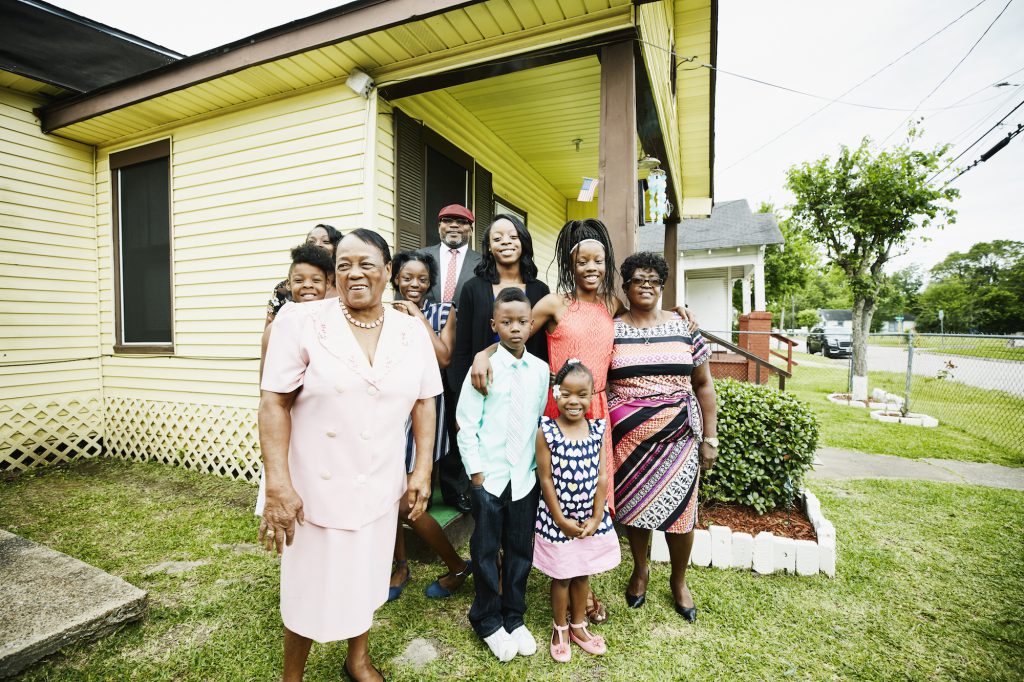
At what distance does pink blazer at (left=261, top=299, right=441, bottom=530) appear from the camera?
1.64 m

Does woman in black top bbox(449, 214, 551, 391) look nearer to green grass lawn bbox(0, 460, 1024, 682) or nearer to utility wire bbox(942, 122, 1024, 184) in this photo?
green grass lawn bbox(0, 460, 1024, 682)

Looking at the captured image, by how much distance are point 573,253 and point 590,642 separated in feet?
6.73

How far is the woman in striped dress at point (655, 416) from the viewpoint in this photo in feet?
8.35

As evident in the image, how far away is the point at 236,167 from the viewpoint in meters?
5.04

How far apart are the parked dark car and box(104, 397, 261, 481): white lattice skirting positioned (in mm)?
23379

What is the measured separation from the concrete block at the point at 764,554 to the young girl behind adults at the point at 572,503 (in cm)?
133

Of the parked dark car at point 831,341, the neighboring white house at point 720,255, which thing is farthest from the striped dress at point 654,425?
A: the parked dark car at point 831,341

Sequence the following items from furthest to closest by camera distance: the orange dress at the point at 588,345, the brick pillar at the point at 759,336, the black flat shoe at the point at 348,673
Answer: the brick pillar at the point at 759,336 → the orange dress at the point at 588,345 → the black flat shoe at the point at 348,673

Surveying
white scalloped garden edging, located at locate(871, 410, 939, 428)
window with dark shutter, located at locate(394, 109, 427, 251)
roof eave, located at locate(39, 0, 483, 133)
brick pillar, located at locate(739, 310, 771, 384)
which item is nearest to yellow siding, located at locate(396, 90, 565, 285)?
window with dark shutter, located at locate(394, 109, 427, 251)

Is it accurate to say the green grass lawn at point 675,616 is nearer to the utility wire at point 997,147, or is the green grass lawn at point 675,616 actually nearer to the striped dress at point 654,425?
the striped dress at point 654,425

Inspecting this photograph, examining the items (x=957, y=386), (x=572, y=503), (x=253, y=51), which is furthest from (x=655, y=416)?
(x=957, y=386)

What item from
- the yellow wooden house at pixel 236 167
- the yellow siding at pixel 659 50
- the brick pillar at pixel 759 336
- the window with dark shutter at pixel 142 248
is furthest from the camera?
the brick pillar at pixel 759 336

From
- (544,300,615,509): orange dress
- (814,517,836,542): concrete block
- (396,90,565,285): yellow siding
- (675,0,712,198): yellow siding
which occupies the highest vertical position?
(675,0,712,198): yellow siding

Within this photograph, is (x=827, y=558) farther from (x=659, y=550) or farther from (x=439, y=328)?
(x=439, y=328)
